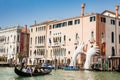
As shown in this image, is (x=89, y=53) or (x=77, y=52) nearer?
(x=89, y=53)

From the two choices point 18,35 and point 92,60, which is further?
point 18,35

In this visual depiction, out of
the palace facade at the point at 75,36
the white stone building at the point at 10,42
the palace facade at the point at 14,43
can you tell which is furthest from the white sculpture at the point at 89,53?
the white stone building at the point at 10,42

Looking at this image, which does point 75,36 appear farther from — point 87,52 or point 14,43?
point 14,43

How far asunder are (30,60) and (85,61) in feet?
42.7

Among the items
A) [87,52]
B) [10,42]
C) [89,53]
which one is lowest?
[89,53]

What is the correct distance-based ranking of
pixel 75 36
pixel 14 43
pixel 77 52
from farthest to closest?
pixel 14 43, pixel 75 36, pixel 77 52

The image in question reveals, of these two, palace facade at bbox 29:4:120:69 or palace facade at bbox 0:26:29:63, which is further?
palace facade at bbox 0:26:29:63

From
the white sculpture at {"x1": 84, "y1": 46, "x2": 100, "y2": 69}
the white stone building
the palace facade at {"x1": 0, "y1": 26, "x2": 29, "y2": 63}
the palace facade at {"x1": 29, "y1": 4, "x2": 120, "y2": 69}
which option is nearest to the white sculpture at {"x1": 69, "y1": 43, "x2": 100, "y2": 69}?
the white sculpture at {"x1": 84, "y1": 46, "x2": 100, "y2": 69}

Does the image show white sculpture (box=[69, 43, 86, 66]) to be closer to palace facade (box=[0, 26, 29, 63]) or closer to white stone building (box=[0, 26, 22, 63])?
palace facade (box=[0, 26, 29, 63])

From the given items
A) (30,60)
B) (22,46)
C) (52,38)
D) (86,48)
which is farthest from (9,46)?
(86,48)

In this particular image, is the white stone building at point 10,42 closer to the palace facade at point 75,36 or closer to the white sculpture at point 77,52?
the palace facade at point 75,36

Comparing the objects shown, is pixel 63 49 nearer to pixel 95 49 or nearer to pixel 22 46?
pixel 95 49

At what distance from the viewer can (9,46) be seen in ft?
152

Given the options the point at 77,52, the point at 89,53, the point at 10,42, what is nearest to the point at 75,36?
the point at 77,52
